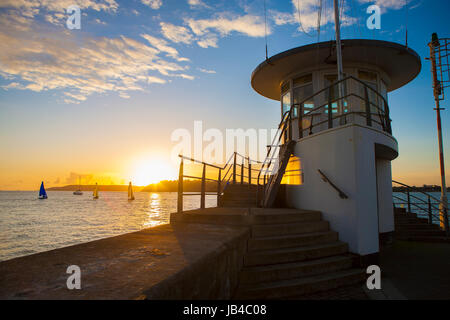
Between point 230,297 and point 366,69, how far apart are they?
9.26 meters

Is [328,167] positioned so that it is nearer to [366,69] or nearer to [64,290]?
[366,69]

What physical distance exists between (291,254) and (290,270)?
408 mm

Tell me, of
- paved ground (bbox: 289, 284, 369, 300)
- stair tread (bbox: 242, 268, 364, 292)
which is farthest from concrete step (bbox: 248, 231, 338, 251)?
paved ground (bbox: 289, 284, 369, 300)

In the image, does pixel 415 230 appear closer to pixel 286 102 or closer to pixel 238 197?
pixel 238 197

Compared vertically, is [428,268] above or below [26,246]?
above

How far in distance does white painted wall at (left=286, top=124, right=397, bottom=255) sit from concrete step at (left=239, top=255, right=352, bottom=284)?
2.74ft

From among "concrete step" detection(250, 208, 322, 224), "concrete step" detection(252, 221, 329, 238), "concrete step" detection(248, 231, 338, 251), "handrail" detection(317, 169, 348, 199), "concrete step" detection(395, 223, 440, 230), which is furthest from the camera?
"concrete step" detection(395, 223, 440, 230)

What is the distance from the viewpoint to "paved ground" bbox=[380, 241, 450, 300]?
4.39 m

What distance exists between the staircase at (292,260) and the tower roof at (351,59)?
18.6ft

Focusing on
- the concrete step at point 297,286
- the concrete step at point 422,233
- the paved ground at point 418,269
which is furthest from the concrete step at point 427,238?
the concrete step at point 297,286

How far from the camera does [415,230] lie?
970cm

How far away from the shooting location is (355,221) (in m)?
5.59

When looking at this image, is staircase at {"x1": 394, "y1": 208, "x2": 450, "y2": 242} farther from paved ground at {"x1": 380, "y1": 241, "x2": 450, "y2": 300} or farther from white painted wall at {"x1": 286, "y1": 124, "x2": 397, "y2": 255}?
white painted wall at {"x1": 286, "y1": 124, "x2": 397, "y2": 255}
